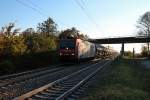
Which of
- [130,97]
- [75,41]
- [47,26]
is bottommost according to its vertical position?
[130,97]

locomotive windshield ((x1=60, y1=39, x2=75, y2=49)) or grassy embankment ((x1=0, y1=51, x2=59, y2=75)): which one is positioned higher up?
locomotive windshield ((x1=60, y1=39, x2=75, y2=49))

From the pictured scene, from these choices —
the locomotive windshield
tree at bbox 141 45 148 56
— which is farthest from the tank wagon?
tree at bbox 141 45 148 56

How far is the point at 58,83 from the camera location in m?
18.4

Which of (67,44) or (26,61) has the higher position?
(67,44)

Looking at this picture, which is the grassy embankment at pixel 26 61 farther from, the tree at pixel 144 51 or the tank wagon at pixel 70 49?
the tree at pixel 144 51

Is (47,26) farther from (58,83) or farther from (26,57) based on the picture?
(58,83)

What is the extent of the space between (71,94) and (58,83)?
4.23 m

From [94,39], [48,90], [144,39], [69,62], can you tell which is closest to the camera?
[48,90]

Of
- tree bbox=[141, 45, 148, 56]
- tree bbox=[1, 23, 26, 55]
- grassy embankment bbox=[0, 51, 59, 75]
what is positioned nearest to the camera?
grassy embankment bbox=[0, 51, 59, 75]

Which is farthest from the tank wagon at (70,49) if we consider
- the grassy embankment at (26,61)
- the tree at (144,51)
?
the tree at (144,51)

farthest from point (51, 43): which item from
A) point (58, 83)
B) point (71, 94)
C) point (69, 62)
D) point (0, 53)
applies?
point (71, 94)

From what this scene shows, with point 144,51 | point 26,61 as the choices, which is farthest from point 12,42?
point 144,51

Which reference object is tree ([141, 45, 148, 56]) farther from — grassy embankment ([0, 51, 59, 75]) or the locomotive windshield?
the locomotive windshield

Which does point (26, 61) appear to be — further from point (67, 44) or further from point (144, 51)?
point (144, 51)
